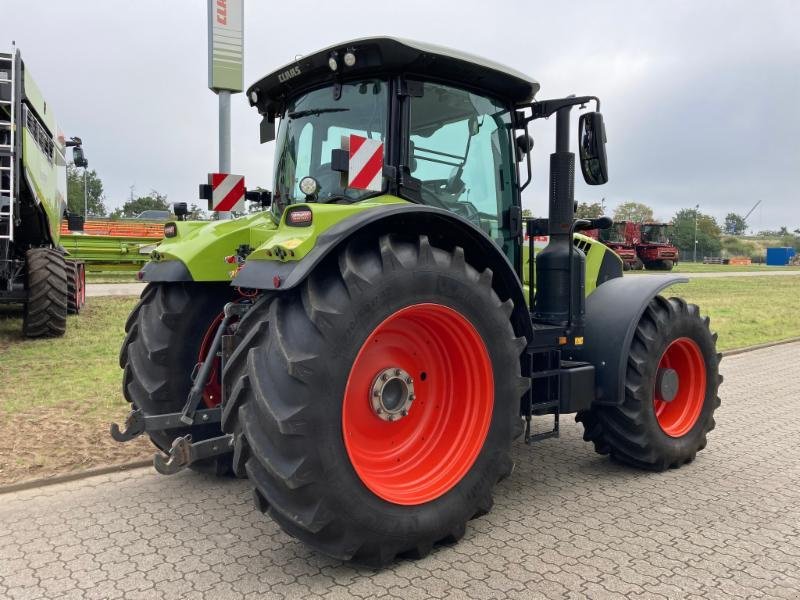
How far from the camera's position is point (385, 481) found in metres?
3.08

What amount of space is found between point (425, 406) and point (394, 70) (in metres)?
1.75

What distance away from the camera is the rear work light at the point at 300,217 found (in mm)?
2887

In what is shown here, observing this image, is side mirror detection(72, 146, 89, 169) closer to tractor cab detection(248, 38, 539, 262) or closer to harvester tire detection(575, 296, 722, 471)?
tractor cab detection(248, 38, 539, 262)

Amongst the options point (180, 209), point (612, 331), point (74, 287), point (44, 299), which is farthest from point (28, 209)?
point (612, 331)

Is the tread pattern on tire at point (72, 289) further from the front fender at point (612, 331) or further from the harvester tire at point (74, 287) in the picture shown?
the front fender at point (612, 331)

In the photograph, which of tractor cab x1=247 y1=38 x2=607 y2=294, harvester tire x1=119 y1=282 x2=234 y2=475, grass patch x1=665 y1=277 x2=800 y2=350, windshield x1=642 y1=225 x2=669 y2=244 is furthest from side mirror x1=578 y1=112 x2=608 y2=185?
windshield x1=642 y1=225 x2=669 y2=244

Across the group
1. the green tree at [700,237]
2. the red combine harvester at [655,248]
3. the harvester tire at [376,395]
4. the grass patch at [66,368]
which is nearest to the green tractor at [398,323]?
the harvester tire at [376,395]

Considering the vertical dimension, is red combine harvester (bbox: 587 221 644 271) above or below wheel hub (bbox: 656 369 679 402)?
above

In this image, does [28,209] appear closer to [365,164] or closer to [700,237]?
[365,164]

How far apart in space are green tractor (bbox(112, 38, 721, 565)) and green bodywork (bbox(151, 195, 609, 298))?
0.01 meters

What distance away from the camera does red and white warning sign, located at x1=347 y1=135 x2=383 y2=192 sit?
10.1ft

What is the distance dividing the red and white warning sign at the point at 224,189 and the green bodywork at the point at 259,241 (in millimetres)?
237

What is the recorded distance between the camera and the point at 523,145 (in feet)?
13.6

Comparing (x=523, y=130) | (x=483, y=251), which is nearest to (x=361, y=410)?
(x=483, y=251)
